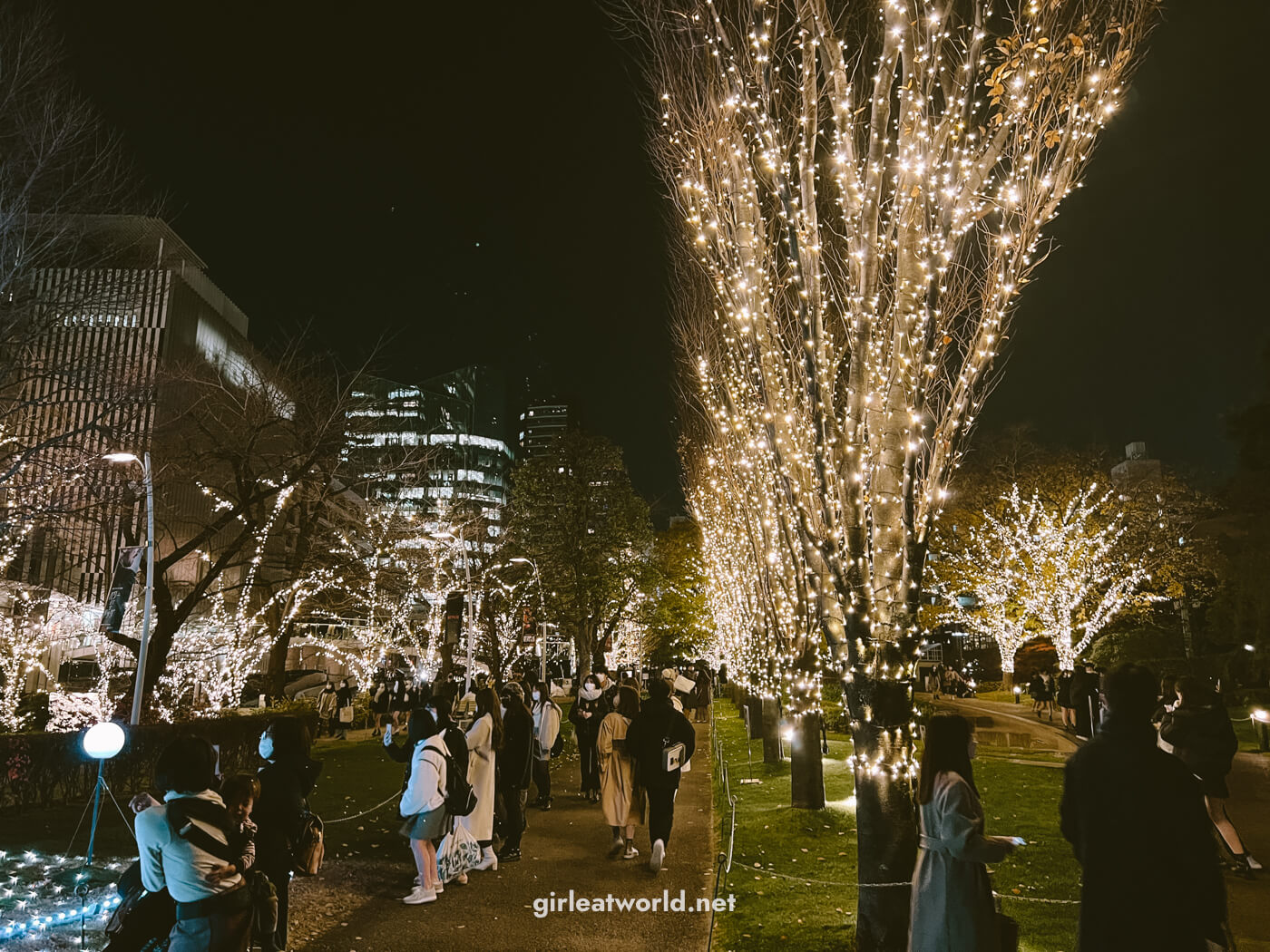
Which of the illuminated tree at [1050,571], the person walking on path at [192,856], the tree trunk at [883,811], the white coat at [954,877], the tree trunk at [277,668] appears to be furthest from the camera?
the illuminated tree at [1050,571]

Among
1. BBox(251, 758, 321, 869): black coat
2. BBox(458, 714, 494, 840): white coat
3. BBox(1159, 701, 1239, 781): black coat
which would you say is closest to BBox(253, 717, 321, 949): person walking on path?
BBox(251, 758, 321, 869): black coat

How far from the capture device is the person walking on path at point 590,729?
12.7m

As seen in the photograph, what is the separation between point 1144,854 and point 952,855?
875 millimetres

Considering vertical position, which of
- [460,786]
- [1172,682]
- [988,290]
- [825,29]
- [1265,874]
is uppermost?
[825,29]

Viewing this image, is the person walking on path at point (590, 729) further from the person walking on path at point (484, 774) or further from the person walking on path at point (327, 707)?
the person walking on path at point (327, 707)

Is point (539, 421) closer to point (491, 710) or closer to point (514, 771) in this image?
point (514, 771)

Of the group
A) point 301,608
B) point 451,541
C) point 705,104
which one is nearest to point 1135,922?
point 705,104

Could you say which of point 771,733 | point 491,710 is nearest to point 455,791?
point 491,710

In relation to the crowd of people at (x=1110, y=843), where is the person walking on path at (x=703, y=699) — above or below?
below

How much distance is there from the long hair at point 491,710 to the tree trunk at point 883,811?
3.91 m

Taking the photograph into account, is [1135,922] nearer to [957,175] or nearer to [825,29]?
[957,175]

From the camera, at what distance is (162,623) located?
14430mm

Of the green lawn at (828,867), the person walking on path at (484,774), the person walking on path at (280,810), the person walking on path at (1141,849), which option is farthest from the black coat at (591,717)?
the person walking on path at (1141,849)

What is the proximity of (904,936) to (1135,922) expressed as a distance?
85.9 inches
